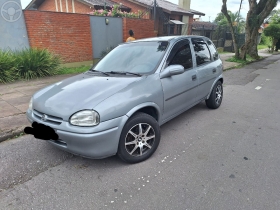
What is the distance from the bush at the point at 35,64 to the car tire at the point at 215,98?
19.4 ft

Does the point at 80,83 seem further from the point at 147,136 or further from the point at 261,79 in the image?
the point at 261,79

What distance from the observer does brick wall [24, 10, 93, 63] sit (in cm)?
795

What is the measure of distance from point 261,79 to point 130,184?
28.2 feet

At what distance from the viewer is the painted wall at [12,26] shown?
23.8 ft

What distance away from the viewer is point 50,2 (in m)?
19.2

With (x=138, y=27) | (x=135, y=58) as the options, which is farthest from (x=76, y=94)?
(x=138, y=27)

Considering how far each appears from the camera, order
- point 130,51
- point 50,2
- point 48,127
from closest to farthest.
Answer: point 48,127 < point 130,51 < point 50,2

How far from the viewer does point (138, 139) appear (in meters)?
2.81

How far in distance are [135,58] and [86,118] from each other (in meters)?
1.56

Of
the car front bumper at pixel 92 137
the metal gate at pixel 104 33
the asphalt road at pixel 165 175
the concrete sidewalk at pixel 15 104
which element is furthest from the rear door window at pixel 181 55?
the metal gate at pixel 104 33

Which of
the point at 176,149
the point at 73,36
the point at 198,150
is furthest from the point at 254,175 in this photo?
the point at 73,36

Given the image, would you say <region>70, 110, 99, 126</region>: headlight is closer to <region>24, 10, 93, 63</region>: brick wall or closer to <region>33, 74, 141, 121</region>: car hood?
<region>33, 74, 141, 121</region>: car hood

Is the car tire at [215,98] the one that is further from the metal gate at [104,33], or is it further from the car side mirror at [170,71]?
the metal gate at [104,33]

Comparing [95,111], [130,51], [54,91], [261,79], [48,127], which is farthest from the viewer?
[261,79]
